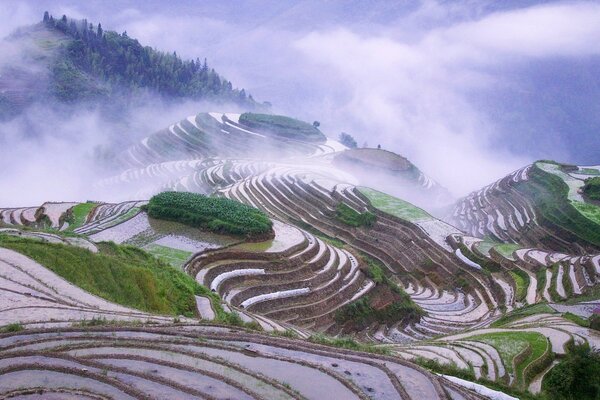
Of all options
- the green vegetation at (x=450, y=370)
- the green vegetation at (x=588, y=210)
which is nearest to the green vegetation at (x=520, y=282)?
the green vegetation at (x=588, y=210)

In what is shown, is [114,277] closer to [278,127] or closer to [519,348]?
[519,348]

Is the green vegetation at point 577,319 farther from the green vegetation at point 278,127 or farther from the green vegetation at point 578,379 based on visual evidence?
the green vegetation at point 278,127

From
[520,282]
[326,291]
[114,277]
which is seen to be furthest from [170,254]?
[520,282]

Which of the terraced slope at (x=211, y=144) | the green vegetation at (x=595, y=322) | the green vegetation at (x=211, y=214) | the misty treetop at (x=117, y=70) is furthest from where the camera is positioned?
the misty treetop at (x=117, y=70)

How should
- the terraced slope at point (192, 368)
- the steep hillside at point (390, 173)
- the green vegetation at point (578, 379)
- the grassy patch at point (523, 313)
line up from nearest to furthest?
the terraced slope at point (192, 368)
the green vegetation at point (578, 379)
the grassy patch at point (523, 313)
the steep hillside at point (390, 173)

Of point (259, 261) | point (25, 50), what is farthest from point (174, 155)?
point (259, 261)

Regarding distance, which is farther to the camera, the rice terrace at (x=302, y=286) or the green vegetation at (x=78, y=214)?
the green vegetation at (x=78, y=214)
